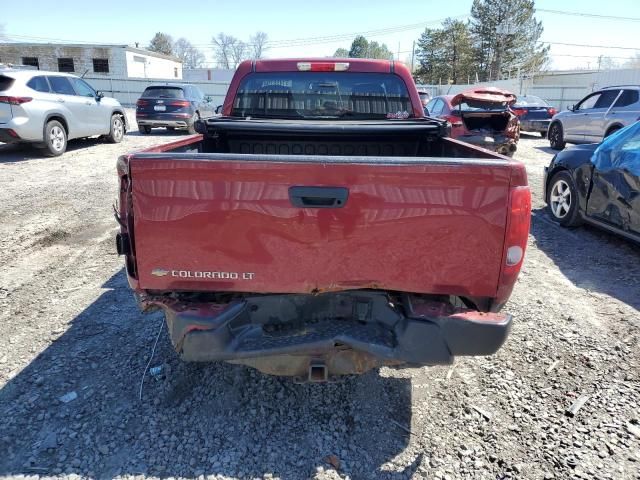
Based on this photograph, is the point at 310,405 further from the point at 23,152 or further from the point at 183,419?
the point at 23,152

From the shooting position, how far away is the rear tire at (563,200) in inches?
250

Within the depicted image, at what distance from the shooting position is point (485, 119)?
11477 mm

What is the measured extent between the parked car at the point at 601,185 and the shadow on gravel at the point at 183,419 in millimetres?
3715

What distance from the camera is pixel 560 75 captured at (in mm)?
37688

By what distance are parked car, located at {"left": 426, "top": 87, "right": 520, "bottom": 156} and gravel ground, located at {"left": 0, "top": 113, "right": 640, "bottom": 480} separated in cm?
687

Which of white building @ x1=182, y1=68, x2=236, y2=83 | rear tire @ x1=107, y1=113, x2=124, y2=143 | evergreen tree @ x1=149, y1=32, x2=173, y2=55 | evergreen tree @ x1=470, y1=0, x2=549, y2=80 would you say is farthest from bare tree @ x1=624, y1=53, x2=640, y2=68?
evergreen tree @ x1=149, y1=32, x2=173, y2=55

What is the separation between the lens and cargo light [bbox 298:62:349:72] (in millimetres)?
4543

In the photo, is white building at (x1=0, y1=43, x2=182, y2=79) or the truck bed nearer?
the truck bed

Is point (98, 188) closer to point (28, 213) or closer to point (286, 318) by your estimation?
point (28, 213)

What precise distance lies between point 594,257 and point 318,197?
15.1ft

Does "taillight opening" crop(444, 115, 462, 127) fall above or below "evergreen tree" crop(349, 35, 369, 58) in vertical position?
below

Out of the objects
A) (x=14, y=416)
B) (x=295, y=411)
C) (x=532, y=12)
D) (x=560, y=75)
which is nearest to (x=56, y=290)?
(x=14, y=416)

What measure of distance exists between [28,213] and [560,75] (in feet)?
133

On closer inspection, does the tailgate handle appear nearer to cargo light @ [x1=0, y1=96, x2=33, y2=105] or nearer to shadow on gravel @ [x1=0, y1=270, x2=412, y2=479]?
shadow on gravel @ [x1=0, y1=270, x2=412, y2=479]
